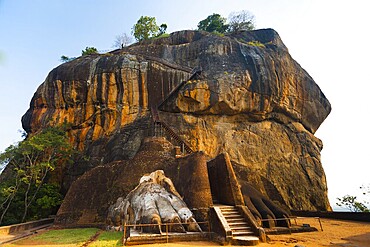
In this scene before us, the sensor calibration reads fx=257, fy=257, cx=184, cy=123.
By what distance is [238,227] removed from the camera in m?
9.17

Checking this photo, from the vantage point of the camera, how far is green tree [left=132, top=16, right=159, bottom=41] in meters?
36.5

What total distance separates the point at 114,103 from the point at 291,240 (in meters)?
19.3

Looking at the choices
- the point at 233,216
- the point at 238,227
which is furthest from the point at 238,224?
the point at 233,216

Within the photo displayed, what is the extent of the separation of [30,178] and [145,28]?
25.7 meters

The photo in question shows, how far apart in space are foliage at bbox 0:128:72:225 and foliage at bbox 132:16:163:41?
66.3 ft

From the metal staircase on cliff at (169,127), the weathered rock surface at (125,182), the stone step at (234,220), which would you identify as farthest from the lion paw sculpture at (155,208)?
the metal staircase on cliff at (169,127)

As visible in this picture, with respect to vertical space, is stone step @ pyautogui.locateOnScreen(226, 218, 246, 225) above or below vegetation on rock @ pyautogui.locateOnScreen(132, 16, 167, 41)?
below

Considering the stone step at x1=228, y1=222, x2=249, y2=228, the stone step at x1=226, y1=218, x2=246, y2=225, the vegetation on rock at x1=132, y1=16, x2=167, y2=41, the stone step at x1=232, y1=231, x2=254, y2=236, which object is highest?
the vegetation on rock at x1=132, y1=16, x2=167, y2=41

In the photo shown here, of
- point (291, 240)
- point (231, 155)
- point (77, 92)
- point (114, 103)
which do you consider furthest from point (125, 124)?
point (291, 240)

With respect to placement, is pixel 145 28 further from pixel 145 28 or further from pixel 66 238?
pixel 66 238

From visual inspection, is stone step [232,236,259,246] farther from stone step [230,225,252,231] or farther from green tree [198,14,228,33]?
green tree [198,14,228,33]

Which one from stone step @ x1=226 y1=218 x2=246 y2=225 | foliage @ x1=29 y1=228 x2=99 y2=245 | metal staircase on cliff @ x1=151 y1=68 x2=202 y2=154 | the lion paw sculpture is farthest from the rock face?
stone step @ x1=226 y1=218 x2=246 y2=225

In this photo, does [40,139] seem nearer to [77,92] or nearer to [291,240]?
[77,92]

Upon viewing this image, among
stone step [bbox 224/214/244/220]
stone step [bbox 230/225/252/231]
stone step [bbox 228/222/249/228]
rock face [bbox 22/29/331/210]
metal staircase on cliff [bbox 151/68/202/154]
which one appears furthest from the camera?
rock face [bbox 22/29/331/210]
